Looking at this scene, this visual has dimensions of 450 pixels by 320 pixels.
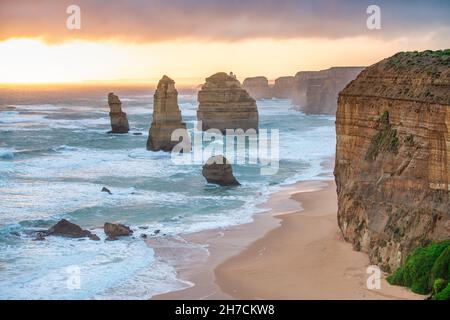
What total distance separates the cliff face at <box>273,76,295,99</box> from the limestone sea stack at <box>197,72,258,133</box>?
10971cm

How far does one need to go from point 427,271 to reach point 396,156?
4.29 m

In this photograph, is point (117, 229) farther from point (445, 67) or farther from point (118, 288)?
point (445, 67)

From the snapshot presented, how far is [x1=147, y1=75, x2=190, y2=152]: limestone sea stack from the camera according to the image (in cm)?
5231

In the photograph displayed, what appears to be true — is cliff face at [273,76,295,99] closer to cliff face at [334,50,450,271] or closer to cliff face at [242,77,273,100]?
cliff face at [242,77,273,100]

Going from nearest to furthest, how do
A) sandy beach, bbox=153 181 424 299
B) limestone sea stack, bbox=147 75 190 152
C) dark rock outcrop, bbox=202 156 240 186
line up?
1. sandy beach, bbox=153 181 424 299
2. dark rock outcrop, bbox=202 156 240 186
3. limestone sea stack, bbox=147 75 190 152

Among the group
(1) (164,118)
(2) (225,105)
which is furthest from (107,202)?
(2) (225,105)

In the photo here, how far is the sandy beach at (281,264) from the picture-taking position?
18484mm

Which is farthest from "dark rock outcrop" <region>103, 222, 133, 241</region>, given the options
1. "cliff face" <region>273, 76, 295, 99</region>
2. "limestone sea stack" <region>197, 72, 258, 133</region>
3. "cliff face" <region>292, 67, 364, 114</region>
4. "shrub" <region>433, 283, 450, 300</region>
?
"cliff face" <region>273, 76, 295, 99</region>

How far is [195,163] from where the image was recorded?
47625 mm

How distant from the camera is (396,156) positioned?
2020 cm

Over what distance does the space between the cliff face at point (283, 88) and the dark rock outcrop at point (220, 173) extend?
140 metres

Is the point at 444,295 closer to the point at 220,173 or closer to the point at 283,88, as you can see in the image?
the point at 220,173

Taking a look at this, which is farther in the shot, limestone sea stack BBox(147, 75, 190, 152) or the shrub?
limestone sea stack BBox(147, 75, 190, 152)
